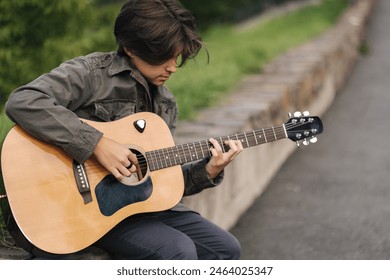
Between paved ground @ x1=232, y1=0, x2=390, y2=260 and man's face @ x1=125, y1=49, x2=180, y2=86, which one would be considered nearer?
man's face @ x1=125, y1=49, x2=180, y2=86

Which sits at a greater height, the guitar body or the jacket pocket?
the jacket pocket

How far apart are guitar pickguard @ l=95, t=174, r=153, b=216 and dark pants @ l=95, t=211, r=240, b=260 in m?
0.10

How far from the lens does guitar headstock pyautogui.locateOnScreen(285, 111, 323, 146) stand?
3035 mm

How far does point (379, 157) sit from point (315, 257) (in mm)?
2281

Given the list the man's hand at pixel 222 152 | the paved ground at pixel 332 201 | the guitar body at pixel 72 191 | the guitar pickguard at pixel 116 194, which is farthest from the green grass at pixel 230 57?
the guitar pickguard at pixel 116 194

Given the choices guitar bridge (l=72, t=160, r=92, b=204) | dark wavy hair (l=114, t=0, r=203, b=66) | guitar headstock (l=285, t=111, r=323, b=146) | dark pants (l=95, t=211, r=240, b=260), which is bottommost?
dark pants (l=95, t=211, r=240, b=260)

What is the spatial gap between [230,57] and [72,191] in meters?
5.13

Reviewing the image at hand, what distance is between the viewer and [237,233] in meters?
4.74

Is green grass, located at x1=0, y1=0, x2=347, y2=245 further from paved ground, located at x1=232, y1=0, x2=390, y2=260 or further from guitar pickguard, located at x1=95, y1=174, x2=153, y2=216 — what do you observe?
paved ground, located at x1=232, y1=0, x2=390, y2=260

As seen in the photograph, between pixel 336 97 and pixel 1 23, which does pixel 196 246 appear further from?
pixel 336 97

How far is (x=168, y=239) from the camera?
2803mm

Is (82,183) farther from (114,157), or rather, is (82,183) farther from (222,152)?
(222,152)

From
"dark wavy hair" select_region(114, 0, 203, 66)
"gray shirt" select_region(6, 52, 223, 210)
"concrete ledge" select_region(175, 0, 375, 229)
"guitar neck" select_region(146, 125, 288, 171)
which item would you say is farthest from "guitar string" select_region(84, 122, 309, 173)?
"concrete ledge" select_region(175, 0, 375, 229)
